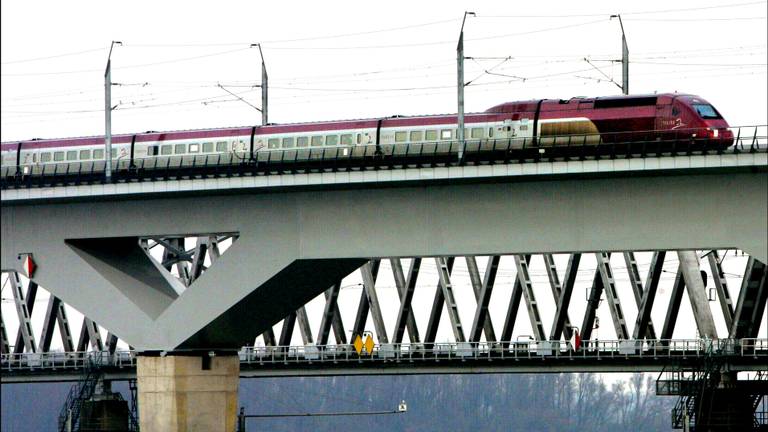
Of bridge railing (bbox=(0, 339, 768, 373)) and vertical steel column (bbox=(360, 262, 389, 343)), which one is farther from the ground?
vertical steel column (bbox=(360, 262, 389, 343))

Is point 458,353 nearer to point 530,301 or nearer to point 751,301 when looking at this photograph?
point 530,301

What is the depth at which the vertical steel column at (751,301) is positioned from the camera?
72.5m

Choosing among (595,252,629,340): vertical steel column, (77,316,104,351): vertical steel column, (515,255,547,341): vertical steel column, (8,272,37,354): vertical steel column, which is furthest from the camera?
(8,272,37,354): vertical steel column

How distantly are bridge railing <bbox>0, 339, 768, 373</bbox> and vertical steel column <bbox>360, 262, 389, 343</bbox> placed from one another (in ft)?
6.29

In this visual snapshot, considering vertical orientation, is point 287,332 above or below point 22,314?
below

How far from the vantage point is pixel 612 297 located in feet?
268

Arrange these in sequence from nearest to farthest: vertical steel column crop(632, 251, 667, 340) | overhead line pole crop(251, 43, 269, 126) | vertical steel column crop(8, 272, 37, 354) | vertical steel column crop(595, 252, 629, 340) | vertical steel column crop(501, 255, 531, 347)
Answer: overhead line pole crop(251, 43, 269, 126), vertical steel column crop(632, 251, 667, 340), vertical steel column crop(595, 252, 629, 340), vertical steel column crop(501, 255, 531, 347), vertical steel column crop(8, 272, 37, 354)

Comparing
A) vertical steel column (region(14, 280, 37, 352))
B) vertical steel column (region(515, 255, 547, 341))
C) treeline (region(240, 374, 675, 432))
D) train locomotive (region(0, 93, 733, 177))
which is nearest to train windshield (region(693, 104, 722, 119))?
train locomotive (region(0, 93, 733, 177))

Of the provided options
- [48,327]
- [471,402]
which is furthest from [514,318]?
[471,402]

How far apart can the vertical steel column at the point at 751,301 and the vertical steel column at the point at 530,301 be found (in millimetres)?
11046

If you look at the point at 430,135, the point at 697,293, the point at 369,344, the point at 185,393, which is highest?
the point at 430,135

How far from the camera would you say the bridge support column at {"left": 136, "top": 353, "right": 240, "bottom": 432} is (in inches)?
2714

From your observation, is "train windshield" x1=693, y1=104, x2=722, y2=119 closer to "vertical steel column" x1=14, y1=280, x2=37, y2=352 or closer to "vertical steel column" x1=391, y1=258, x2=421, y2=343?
"vertical steel column" x1=391, y1=258, x2=421, y2=343

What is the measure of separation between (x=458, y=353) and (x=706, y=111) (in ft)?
80.1
